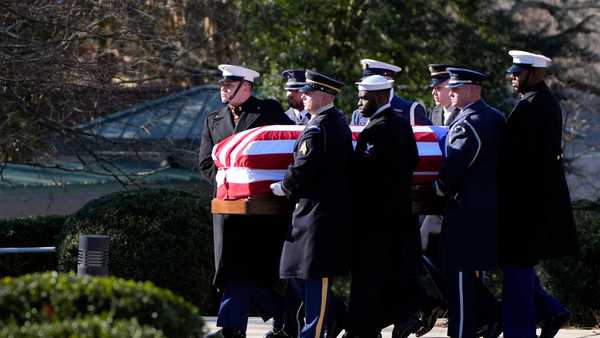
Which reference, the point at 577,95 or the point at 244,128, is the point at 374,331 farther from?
the point at 577,95

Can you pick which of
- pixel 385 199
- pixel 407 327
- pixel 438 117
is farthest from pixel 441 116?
pixel 407 327

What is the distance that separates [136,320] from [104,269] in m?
2.54

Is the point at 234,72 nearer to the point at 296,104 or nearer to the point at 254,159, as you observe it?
the point at 254,159

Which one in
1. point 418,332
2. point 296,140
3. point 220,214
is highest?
point 296,140

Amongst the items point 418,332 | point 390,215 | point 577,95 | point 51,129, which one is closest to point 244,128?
point 390,215

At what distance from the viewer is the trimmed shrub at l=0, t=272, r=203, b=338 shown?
5.04 m

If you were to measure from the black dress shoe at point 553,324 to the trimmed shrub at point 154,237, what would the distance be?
3.20m

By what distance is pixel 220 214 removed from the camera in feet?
26.7

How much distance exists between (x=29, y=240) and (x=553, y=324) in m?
5.49

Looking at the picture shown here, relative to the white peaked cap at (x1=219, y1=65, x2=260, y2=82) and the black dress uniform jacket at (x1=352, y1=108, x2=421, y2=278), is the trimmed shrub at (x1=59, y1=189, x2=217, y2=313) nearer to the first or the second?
the white peaked cap at (x1=219, y1=65, x2=260, y2=82)

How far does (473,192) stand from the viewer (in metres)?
7.74

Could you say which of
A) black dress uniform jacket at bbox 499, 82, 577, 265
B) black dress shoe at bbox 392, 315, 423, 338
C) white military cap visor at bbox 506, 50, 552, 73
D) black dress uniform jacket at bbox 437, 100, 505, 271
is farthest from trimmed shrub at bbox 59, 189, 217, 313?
white military cap visor at bbox 506, 50, 552, 73

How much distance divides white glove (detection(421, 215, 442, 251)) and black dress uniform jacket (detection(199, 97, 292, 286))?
899mm

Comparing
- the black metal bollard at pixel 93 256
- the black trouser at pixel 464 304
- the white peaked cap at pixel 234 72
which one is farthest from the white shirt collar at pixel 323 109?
the black metal bollard at pixel 93 256
